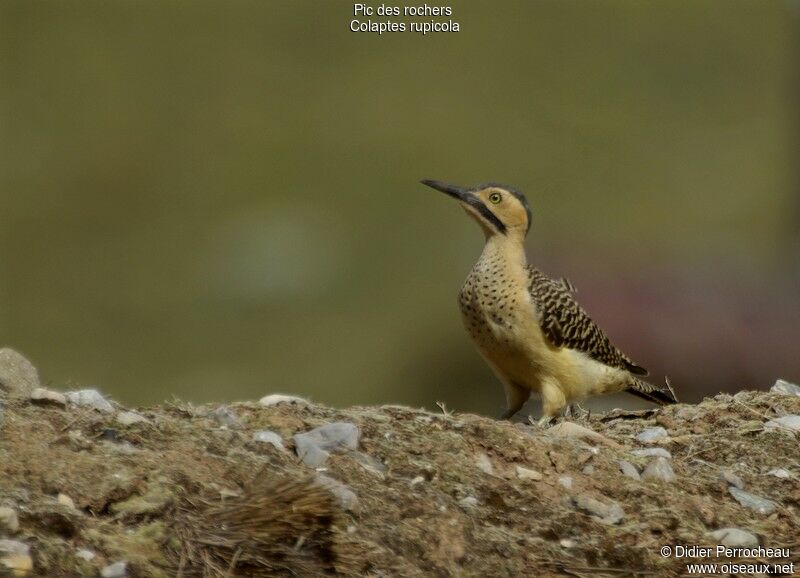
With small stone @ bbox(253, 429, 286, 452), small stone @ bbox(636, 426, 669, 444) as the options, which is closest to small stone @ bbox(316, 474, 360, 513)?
small stone @ bbox(253, 429, 286, 452)

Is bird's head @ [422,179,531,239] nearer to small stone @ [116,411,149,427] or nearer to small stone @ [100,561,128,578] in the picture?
small stone @ [116,411,149,427]

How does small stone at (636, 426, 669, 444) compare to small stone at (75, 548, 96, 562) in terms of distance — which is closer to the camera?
small stone at (75, 548, 96, 562)

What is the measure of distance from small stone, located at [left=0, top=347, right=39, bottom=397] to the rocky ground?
10 millimetres

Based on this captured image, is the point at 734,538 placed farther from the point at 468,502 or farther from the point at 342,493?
the point at 342,493

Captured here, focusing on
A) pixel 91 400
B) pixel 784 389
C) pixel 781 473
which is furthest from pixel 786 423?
pixel 91 400

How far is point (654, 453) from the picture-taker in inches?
257

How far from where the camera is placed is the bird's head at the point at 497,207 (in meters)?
8.76

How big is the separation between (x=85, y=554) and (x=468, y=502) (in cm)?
155

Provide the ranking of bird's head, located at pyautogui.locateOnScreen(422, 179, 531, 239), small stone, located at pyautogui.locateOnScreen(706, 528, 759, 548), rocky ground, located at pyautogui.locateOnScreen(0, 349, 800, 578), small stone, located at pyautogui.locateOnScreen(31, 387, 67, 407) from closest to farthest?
rocky ground, located at pyautogui.locateOnScreen(0, 349, 800, 578)
small stone, located at pyautogui.locateOnScreen(706, 528, 759, 548)
small stone, located at pyautogui.locateOnScreen(31, 387, 67, 407)
bird's head, located at pyautogui.locateOnScreen(422, 179, 531, 239)

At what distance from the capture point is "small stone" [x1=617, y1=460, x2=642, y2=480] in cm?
618

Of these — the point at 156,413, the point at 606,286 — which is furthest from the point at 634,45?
the point at 156,413

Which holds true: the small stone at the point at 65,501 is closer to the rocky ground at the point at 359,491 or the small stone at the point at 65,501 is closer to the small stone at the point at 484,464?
the rocky ground at the point at 359,491

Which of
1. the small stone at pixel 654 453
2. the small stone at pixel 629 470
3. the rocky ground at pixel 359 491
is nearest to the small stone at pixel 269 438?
the rocky ground at pixel 359 491

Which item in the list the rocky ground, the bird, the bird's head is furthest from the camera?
the bird's head
